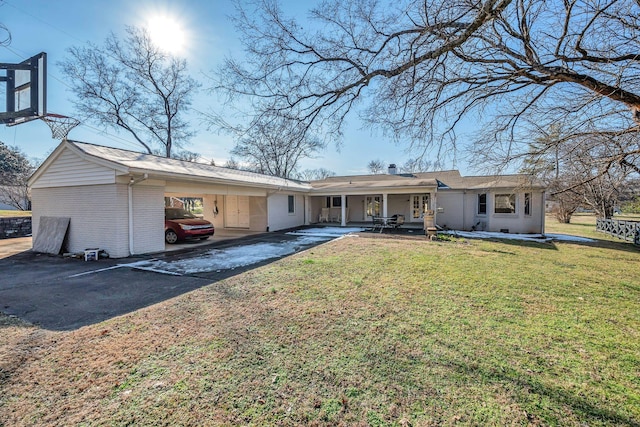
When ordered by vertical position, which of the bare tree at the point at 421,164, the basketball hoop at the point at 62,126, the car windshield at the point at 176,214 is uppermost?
the basketball hoop at the point at 62,126

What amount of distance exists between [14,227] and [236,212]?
10473 millimetres

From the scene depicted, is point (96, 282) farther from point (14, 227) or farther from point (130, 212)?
point (14, 227)

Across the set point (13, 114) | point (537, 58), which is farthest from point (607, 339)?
point (13, 114)

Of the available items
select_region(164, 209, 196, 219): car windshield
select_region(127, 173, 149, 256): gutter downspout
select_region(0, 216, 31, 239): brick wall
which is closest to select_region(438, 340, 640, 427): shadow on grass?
select_region(127, 173, 149, 256): gutter downspout

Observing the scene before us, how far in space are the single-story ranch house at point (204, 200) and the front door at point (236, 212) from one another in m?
0.06

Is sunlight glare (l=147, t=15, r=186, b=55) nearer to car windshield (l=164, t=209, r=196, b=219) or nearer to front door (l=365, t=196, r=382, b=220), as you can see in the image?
car windshield (l=164, t=209, r=196, b=219)

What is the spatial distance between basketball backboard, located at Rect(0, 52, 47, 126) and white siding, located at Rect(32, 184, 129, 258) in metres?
2.39

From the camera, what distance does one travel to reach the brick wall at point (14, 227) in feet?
43.5

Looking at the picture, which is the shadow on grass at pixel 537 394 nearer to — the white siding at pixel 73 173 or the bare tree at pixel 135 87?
the white siding at pixel 73 173

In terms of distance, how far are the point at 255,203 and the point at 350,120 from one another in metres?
10.4

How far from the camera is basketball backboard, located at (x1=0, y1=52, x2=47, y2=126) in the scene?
7.50 m

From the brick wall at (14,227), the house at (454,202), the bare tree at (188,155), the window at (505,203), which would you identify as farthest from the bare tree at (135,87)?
the window at (505,203)

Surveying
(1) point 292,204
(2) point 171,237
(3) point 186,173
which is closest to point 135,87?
(1) point 292,204

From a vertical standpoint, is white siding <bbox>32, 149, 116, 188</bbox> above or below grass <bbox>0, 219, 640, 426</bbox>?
above
